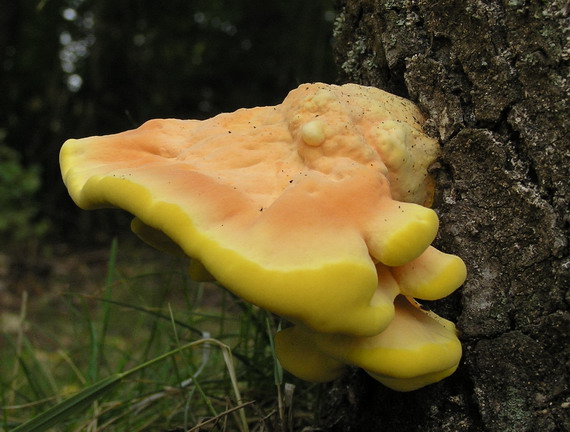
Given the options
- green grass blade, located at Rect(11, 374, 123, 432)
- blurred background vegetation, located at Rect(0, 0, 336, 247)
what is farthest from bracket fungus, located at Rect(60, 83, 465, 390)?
blurred background vegetation, located at Rect(0, 0, 336, 247)

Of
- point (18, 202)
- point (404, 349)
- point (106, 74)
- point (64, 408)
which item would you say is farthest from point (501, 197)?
point (18, 202)

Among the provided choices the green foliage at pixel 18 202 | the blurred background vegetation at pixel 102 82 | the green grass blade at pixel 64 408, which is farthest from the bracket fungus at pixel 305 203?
the green foliage at pixel 18 202

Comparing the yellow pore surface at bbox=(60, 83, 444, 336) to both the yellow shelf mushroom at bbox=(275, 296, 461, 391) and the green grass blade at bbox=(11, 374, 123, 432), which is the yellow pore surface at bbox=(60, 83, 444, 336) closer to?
the yellow shelf mushroom at bbox=(275, 296, 461, 391)

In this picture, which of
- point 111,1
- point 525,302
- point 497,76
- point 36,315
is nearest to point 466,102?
point 497,76

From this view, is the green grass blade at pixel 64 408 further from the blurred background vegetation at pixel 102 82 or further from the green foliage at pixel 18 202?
the green foliage at pixel 18 202

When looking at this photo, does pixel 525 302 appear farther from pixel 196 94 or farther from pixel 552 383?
pixel 196 94

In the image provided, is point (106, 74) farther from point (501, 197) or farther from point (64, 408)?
point (501, 197)
